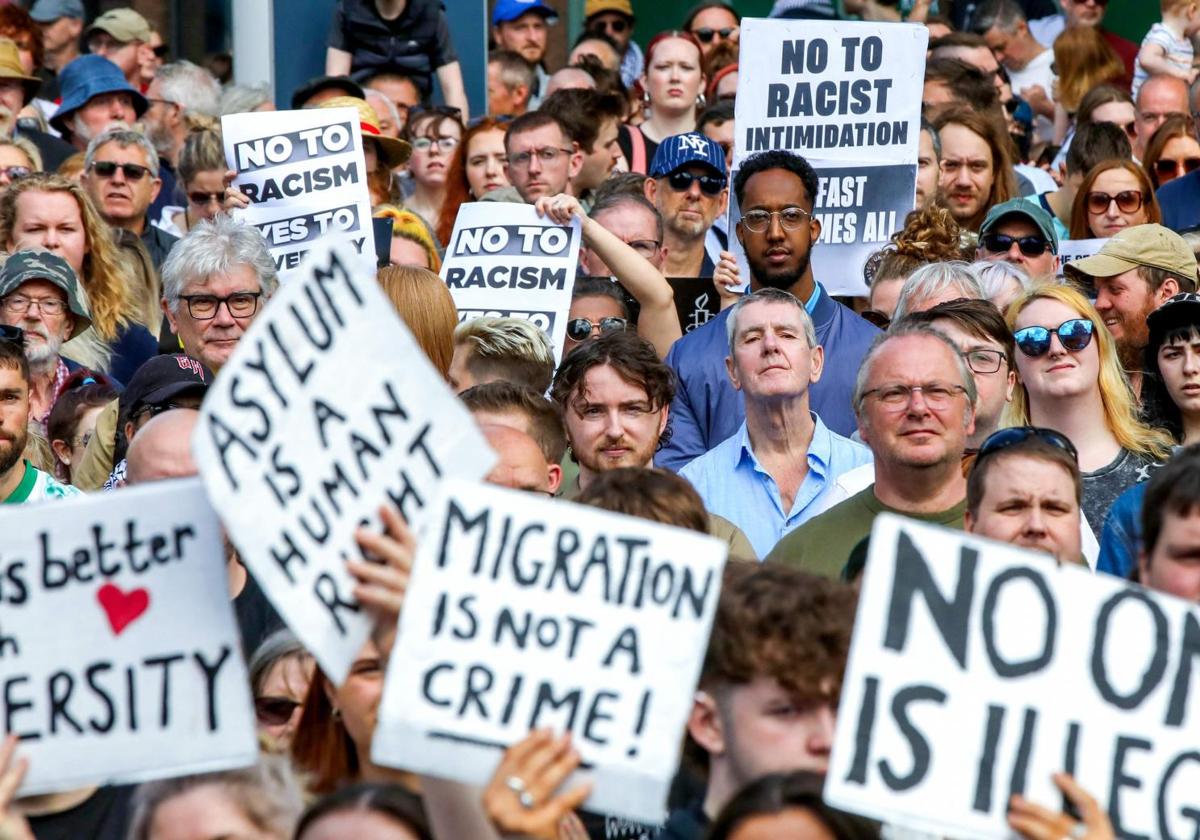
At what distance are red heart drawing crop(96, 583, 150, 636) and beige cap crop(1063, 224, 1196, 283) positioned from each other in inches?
186

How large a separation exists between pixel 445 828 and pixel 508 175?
6925 mm

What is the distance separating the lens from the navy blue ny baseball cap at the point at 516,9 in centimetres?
1488

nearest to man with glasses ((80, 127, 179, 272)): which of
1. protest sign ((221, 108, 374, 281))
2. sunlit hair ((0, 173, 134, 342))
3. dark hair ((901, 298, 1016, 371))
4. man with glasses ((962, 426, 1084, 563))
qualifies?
sunlit hair ((0, 173, 134, 342))

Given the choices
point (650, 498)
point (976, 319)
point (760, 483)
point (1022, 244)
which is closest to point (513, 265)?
point (1022, 244)

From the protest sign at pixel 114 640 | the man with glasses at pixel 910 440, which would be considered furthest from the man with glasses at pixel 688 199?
the protest sign at pixel 114 640

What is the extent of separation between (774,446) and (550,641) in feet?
10.8

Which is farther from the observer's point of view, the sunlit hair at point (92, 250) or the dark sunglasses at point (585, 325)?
the sunlit hair at point (92, 250)

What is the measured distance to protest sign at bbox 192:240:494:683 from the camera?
3.87 meters

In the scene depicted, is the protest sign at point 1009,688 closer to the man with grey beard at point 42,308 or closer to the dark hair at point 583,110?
the man with grey beard at point 42,308

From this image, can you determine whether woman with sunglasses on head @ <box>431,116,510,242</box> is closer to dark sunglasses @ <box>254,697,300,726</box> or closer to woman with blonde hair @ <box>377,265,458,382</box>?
woman with blonde hair @ <box>377,265,458,382</box>

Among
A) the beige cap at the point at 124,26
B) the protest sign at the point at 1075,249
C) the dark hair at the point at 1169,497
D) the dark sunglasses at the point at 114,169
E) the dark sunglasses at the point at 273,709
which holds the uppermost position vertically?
the beige cap at the point at 124,26

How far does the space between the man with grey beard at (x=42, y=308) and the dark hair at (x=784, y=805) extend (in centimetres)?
484

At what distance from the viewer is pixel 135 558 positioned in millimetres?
4125

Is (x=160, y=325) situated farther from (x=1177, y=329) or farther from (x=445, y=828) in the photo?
(x=445, y=828)
